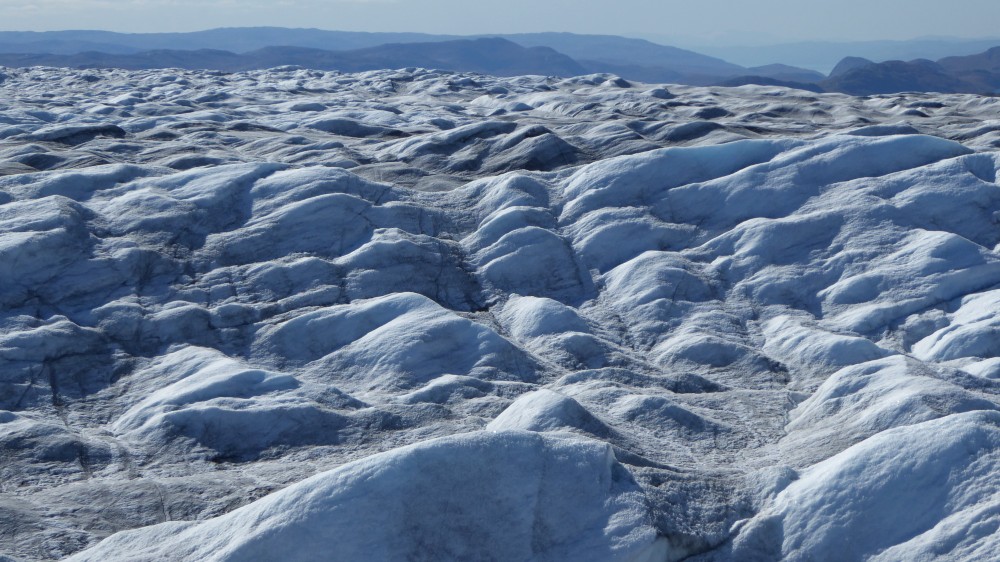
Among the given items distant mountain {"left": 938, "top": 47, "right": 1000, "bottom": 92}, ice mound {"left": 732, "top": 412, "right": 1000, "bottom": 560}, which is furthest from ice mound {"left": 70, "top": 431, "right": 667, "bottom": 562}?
distant mountain {"left": 938, "top": 47, "right": 1000, "bottom": 92}

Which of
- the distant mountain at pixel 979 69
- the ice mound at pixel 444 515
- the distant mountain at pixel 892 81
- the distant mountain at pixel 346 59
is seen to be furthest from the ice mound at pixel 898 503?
Answer: the distant mountain at pixel 979 69

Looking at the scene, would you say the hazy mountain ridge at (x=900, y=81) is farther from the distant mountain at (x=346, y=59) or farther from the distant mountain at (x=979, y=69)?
the distant mountain at (x=346, y=59)

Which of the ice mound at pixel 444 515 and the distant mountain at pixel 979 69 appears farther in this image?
the distant mountain at pixel 979 69

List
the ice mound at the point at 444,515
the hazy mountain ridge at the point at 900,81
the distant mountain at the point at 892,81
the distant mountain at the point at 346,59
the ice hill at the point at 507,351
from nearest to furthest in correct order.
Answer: the ice mound at the point at 444,515 → the ice hill at the point at 507,351 → the distant mountain at the point at 892,81 → the hazy mountain ridge at the point at 900,81 → the distant mountain at the point at 346,59

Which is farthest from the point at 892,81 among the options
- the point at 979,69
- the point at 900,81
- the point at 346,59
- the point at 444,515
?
the point at 444,515

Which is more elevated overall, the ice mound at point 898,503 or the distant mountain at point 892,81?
the ice mound at point 898,503

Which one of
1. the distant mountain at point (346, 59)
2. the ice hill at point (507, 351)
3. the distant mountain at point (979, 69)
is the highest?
the ice hill at point (507, 351)

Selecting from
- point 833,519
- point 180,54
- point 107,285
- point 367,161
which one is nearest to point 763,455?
point 833,519
